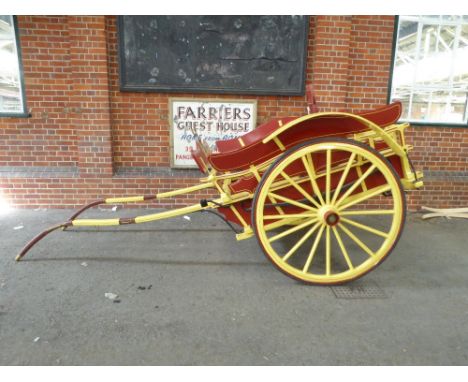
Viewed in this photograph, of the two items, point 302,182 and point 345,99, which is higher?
point 345,99

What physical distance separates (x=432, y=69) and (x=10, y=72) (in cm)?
508

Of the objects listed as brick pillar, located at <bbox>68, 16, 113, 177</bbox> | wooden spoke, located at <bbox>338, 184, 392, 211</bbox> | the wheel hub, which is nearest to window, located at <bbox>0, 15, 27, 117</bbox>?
brick pillar, located at <bbox>68, 16, 113, 177</bbox>

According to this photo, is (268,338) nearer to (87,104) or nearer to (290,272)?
(290,272)

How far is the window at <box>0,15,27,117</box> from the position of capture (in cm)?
418

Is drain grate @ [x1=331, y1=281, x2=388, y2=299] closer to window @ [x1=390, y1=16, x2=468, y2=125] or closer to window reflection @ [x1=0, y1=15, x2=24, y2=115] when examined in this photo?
window @ [x1=390, y1=16, x2=468, y2=125]

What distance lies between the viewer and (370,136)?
9.26 ft

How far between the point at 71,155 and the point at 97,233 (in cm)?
137

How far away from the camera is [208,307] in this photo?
2451 mm

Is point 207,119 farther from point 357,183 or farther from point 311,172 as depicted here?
point 357,183

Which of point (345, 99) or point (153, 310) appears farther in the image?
point (345, 99)

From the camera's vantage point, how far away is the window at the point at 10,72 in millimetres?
4184

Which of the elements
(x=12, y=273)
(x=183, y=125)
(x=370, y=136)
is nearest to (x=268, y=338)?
(x=370, y=136)

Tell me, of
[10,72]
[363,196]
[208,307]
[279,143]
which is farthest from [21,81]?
[363,196]

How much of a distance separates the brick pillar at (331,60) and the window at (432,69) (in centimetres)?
68
